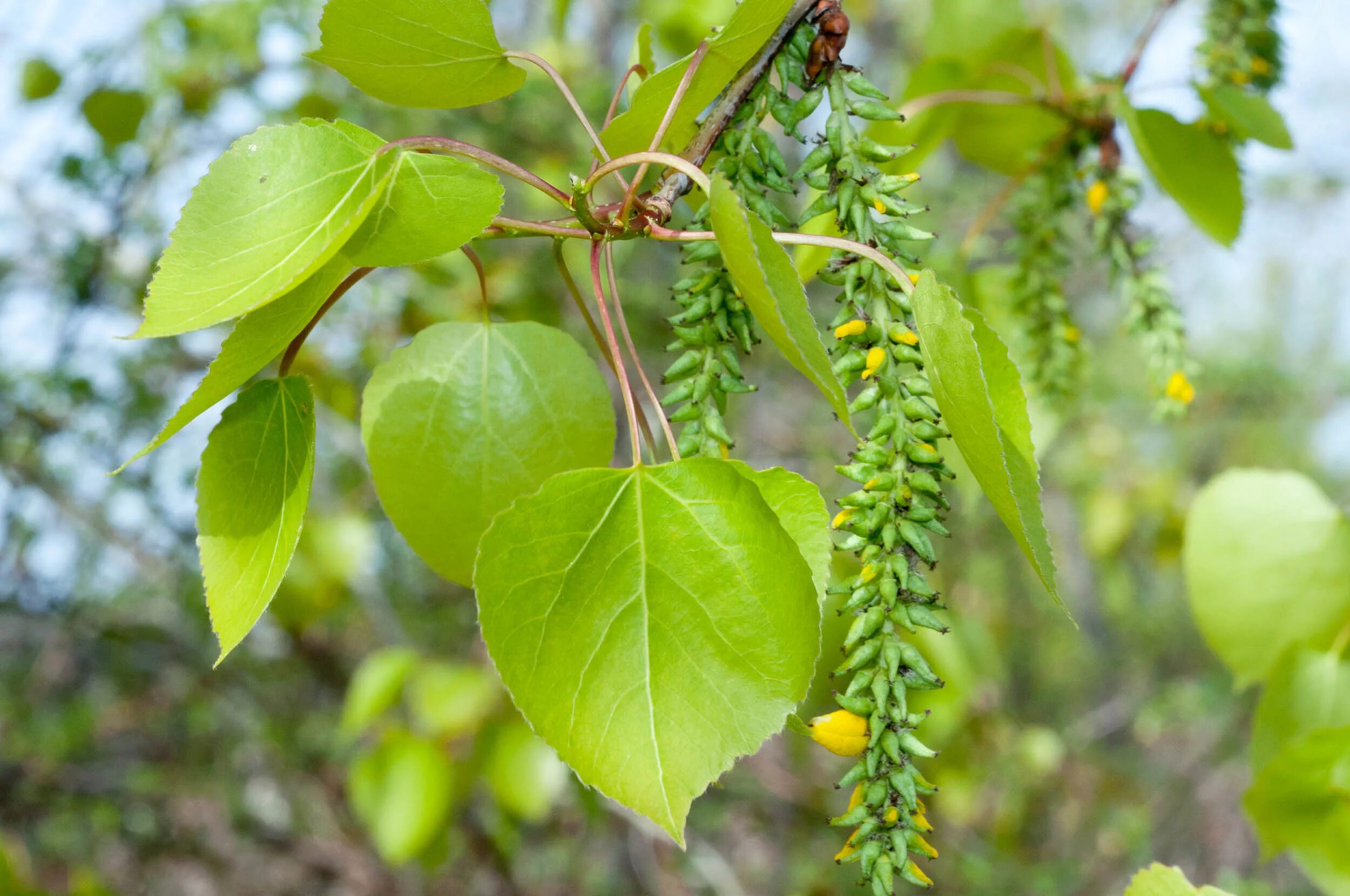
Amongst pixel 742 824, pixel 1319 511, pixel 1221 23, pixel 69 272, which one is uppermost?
pixel 1221 23

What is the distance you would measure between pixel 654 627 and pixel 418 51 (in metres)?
0.38

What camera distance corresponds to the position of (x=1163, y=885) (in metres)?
0.58

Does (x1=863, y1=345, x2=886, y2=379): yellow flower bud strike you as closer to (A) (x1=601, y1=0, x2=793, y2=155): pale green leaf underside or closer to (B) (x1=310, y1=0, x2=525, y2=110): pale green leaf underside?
(A) (x1=601, y1=0, x2=793, y2=155): pale green leaf underside

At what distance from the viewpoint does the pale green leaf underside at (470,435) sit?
0.66 meters

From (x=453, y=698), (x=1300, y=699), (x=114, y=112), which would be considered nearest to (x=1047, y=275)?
(x=1300, y=699)

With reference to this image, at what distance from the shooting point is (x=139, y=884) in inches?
142

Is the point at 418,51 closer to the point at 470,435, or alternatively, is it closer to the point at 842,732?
the point at 470,435

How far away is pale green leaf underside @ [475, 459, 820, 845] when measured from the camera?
47 cm

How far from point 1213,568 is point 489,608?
0.86 metres

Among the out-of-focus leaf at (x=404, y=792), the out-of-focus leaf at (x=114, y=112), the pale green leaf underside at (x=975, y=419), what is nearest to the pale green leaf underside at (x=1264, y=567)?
the pale green leaf underside at (x=975, y=419)

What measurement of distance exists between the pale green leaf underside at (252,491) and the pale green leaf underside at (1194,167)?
708 mm

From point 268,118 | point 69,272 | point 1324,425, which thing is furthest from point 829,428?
point 1324,425

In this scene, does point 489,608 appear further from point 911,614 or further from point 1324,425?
point 1324,425

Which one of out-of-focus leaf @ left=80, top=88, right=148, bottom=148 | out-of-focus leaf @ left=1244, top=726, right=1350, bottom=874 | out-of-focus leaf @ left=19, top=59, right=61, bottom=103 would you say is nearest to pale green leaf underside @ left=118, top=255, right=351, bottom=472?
out-of-focus leaf @ left=1244, top=726, right=1350, bottom=874
